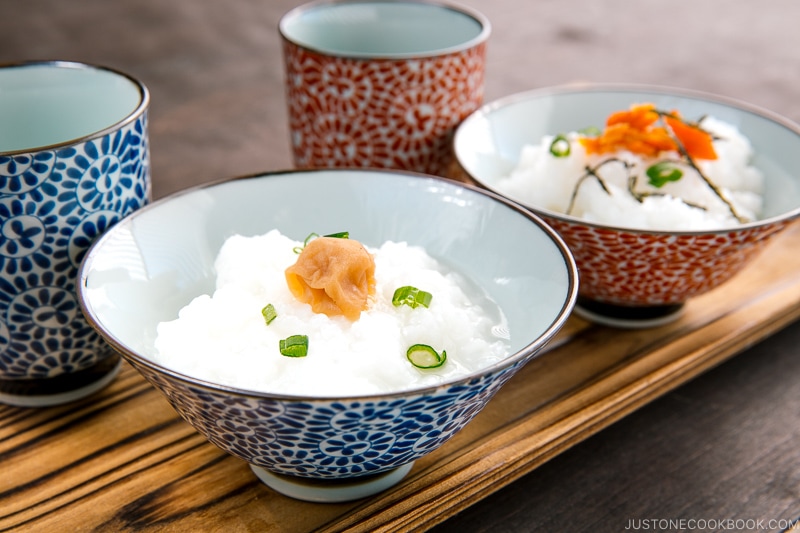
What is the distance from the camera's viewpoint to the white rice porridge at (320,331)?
3.80 feet

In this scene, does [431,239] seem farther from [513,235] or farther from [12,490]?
[12,490]

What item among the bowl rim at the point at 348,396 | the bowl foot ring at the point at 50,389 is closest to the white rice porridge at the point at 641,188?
the bowl rim at the point at 348,396

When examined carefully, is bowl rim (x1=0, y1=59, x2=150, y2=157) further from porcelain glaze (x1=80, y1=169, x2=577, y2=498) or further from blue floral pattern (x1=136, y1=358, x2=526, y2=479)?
blue floral pattern (x1=136, y1=358, x2=526, y2=479)

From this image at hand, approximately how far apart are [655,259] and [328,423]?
0.79 m

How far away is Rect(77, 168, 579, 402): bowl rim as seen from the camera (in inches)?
39.4

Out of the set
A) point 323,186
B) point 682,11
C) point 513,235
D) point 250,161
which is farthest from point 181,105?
point 682,11

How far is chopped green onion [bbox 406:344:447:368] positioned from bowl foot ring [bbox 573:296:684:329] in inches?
24.5

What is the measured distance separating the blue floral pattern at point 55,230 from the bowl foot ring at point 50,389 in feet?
0.06

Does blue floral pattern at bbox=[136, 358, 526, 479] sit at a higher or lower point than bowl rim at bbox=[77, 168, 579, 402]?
lower

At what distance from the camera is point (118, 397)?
152 cm

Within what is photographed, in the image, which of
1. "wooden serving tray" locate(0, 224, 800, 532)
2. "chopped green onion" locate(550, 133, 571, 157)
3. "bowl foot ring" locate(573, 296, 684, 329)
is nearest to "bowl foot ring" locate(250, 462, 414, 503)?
"wooden serving tray" locate(0, 224, 800, 532)

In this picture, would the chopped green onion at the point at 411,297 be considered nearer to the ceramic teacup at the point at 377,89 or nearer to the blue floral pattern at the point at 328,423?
the blue floral pattern at the point at 328,423

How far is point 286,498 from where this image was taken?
128cm

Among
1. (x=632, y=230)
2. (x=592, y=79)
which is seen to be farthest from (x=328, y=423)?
(x=592, y=79)
